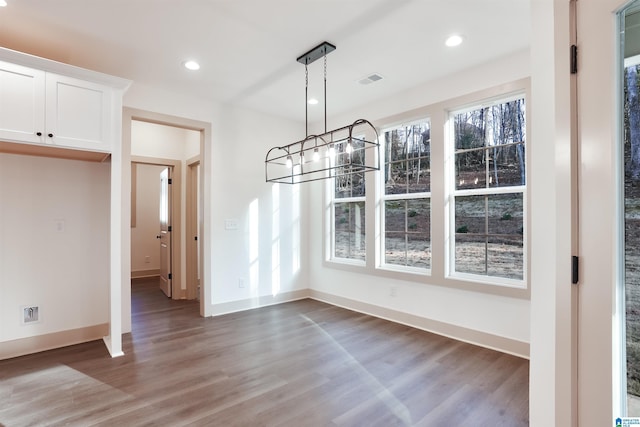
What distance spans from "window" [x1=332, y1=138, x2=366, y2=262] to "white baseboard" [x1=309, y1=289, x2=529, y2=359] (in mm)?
663

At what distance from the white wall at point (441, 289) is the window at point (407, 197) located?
0.86ft

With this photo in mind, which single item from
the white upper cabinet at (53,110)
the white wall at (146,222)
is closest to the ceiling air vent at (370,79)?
the white upper cabinet at (53,110)

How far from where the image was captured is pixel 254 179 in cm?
475

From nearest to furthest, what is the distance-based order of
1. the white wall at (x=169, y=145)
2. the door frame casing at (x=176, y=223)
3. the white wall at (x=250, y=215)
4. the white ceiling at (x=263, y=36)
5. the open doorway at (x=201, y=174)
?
the white ceiling at (x=263, y=36)
the open doorway at (x=201, y=174)
the white wall at (x=250, y=215)
the white wall at (x=169, y=145)
the door frame casing at (x=176, y=223)

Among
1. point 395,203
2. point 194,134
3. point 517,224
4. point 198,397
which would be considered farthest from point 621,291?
point 194,134

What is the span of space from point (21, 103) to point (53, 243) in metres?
1.39

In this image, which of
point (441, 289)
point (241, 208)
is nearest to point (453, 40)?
point (441, 289)

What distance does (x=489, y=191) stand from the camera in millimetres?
3328

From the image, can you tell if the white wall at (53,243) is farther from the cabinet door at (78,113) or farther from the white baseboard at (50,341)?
the cabinet door at (78,113)

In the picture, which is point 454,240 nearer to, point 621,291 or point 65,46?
point 621,291

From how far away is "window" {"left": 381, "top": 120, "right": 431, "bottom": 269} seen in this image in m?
3.89

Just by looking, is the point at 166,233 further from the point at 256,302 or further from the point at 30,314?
the point at 30,314

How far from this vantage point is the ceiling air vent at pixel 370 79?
11.7 feet

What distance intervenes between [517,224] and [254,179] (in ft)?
11.0
